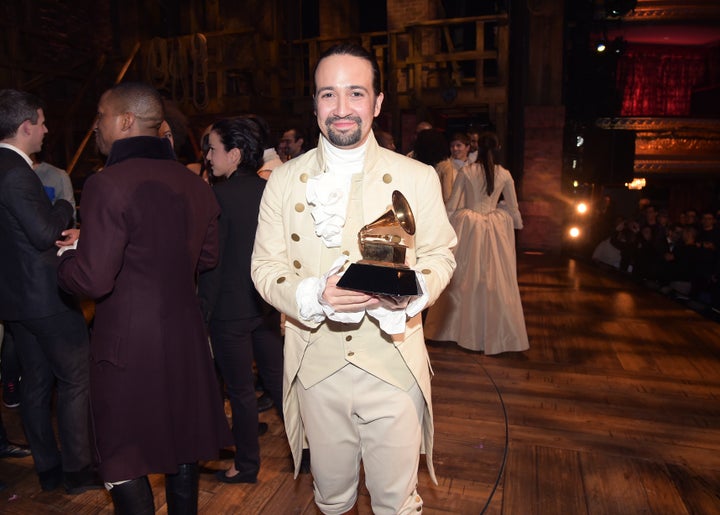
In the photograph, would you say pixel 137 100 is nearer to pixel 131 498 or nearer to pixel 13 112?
pixel 13 112

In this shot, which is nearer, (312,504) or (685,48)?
(312,504)

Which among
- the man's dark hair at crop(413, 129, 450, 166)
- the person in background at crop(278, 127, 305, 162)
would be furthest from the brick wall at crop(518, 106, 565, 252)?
the person in background at crop(278, 127, 305, 162)

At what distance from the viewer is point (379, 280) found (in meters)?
1.47

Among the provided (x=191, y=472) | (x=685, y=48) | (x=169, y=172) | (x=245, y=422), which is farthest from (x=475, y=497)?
(x=685, y=48)

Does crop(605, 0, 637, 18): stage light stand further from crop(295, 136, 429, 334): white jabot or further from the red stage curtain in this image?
crop(295, 136, 429, 334): white jabot

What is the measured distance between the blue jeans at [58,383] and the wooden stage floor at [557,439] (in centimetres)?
24

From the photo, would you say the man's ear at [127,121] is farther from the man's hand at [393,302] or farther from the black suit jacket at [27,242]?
the man's hand at [393,302]

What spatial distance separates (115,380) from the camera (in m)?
1.90

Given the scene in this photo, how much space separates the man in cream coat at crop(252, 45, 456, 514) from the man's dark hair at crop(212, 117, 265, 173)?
99cm

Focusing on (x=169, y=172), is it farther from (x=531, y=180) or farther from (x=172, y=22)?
(x=172, y=22)

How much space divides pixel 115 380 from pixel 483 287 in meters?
3.62

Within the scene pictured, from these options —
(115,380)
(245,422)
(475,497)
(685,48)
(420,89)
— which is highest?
(685,48)

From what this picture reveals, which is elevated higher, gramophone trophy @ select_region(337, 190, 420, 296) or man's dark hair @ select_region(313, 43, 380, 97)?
man's dark hair @ select_region(313, 43, 380, 97)

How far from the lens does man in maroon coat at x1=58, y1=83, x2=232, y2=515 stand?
183 centimetres
